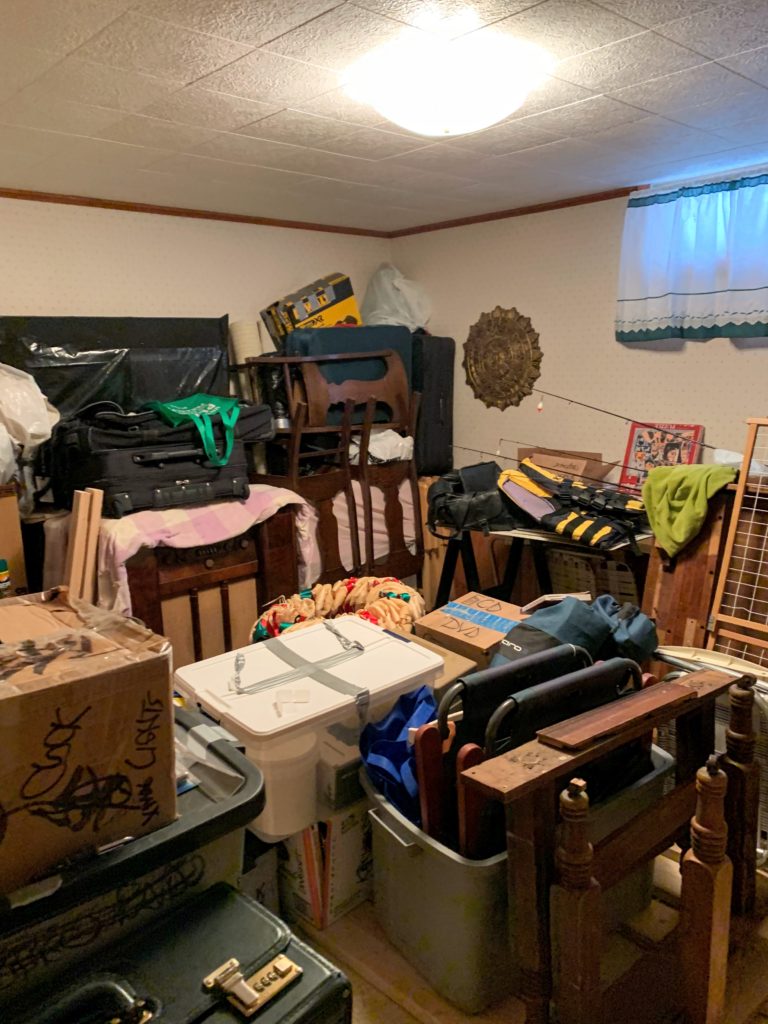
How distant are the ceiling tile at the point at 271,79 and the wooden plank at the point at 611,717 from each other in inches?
68.0

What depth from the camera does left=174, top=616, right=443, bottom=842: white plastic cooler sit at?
5.24 ft

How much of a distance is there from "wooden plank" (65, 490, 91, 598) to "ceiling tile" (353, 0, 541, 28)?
79.0 inches

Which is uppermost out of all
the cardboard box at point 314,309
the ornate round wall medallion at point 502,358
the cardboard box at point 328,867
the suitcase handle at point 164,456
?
the cardboard box at point 314,309

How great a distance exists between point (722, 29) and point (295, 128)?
1298mm

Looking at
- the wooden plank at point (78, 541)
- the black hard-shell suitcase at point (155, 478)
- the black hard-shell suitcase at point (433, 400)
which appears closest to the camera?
the wooden plank at point (78, 541)

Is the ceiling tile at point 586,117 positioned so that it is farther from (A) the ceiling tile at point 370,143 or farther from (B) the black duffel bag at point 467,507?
(B) the black duffel bag at point 467,507

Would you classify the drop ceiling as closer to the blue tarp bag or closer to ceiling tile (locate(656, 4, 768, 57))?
ceiling tile (locate(656, 4, 768, 57))

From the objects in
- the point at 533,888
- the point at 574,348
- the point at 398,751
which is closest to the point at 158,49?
the point at 398,751

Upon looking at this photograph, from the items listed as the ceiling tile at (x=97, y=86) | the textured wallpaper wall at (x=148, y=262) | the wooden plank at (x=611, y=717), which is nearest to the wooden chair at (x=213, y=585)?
the textured wallpaper wall at (x=148, y=262)

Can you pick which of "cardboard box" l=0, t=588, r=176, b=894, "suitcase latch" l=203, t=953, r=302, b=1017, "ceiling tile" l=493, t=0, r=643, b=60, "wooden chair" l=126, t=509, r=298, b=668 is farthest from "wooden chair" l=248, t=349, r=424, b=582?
"suitcase latch" l=203, t=953, r=302, b=1017

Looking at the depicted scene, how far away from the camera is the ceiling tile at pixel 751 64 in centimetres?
183

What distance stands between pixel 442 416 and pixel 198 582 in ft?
6.15

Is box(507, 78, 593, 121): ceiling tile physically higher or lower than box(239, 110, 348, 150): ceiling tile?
lower

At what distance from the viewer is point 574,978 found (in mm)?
1293
